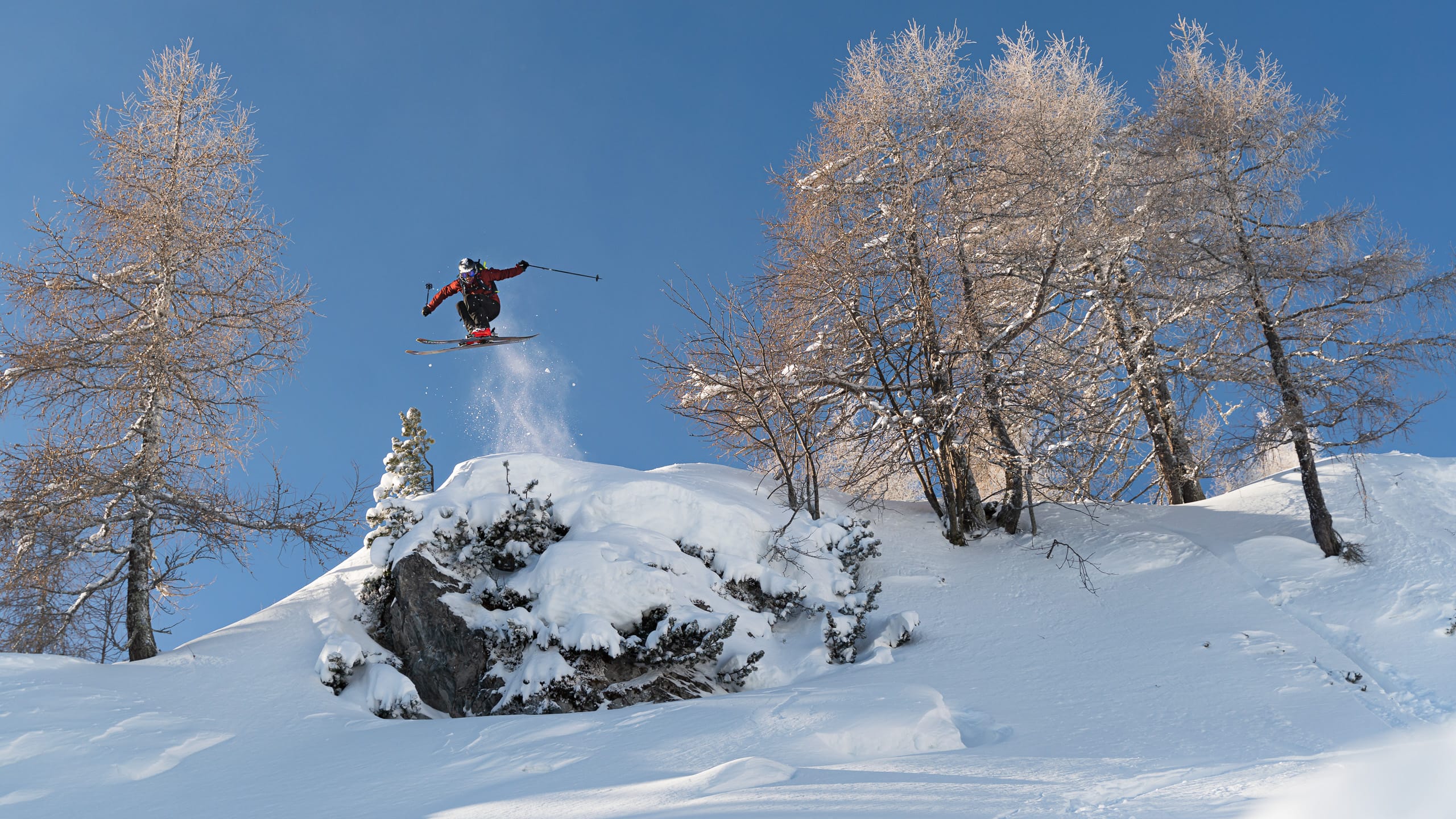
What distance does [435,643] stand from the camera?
32.2 ft

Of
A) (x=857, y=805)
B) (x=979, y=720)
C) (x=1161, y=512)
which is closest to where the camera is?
(x=857, y=805)

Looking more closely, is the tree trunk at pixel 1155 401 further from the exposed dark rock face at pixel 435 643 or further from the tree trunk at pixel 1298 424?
the exposed dark rock face at pixel 435 643

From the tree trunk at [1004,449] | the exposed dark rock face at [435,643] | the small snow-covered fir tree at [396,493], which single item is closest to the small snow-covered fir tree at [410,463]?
the small snow-covered fir tree at [396,493]

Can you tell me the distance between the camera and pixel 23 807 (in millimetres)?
6594

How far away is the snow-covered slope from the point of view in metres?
5.16

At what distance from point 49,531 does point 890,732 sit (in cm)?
1079

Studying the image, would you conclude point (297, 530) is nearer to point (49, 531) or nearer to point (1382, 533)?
point (49, 531)

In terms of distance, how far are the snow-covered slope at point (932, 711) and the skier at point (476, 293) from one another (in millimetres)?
3745

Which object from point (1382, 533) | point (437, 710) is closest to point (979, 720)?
point (437, 710)

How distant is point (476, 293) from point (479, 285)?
15cm

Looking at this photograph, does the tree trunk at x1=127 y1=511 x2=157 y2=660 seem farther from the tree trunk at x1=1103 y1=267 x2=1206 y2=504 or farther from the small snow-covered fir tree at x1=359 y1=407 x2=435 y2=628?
the tree trunk at x1=1103 y1=267 x2=1206 y2=504

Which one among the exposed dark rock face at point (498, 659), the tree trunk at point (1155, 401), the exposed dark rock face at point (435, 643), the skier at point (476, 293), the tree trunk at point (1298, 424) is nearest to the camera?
the exposed dark rock face at point (498, 659)

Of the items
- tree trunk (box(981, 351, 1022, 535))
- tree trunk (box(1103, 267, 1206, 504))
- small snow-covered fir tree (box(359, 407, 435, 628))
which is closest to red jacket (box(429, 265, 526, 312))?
small snow-covered fir tree (box(359, 407, 435, 628))

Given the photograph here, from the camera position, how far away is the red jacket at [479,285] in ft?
46.5
